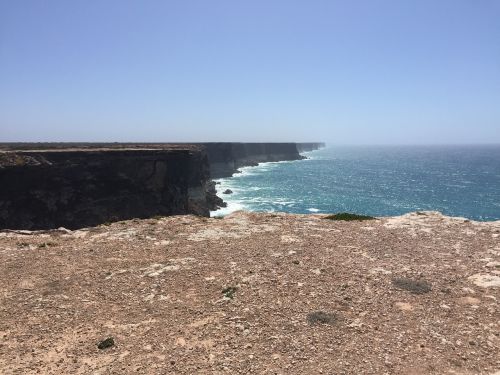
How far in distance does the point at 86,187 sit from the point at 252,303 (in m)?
46.8

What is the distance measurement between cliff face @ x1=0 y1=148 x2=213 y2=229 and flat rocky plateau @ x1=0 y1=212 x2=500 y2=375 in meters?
29.4

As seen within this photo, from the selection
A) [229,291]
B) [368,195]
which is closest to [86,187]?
[229,291]

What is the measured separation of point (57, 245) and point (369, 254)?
1787 cm

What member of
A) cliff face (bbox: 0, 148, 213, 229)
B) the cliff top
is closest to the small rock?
cliff face (bbox: 0, 148, 213, 229)

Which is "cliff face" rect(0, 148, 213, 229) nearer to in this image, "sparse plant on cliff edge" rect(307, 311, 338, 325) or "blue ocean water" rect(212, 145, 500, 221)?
"blue ocean water" rect(212, 145, 500, 221)

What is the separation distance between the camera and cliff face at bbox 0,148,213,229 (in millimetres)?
49656

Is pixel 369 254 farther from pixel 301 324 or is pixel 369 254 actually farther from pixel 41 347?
pixel 41 347

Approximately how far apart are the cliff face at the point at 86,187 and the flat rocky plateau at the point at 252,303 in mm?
29398

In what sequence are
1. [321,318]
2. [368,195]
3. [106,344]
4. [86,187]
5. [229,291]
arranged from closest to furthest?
[106,344] → [321,318] → [229,291] → [86,187] → [368,195]

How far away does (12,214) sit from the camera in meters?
49.3

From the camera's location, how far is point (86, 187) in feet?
178

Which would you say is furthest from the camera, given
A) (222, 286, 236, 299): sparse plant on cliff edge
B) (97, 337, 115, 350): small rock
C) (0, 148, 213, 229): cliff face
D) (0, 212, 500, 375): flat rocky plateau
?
(0, 148, 213, 229): cliff face

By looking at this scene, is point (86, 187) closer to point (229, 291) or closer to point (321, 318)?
point (229, 291)

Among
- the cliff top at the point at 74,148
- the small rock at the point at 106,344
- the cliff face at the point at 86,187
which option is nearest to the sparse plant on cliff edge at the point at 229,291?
the small rock at the point at 106,344
